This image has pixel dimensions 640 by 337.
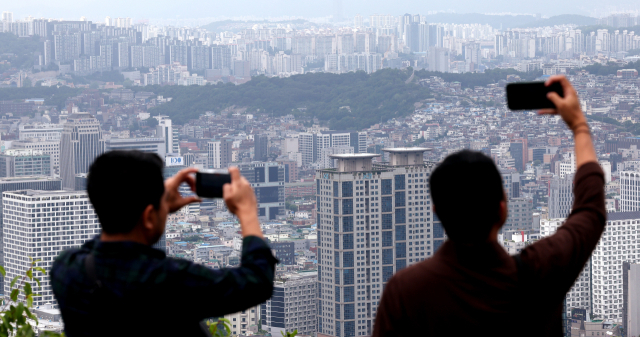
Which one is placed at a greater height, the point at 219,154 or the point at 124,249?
the point at 124,249

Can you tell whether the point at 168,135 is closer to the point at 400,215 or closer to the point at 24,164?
the point at 24,164

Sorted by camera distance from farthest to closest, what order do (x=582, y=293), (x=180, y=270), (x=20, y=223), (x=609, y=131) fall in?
(x=609, y=131), (x=20, y=223), (x=582, y=293), (x=180, y=270)

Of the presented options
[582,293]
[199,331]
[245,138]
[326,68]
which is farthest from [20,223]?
[326,68]

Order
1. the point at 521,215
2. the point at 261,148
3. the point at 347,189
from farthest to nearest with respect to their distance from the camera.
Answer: the point at 261,148 < the point at 521,215 < the point at 347,189

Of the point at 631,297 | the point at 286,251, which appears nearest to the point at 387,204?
the point at 286,251

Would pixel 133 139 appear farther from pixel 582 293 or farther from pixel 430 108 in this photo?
pixel 582 293
